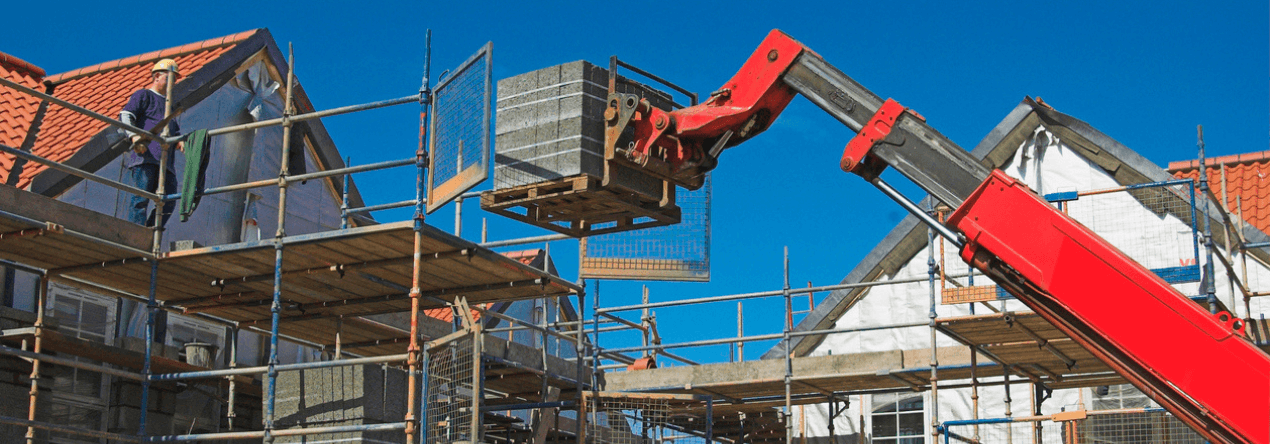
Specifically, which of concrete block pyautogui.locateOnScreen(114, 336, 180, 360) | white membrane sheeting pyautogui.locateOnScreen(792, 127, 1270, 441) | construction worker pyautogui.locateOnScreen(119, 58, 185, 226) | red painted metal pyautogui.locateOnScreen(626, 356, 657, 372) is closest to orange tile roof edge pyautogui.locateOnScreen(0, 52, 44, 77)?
construction worker pyautogui.locateOnScreen(119, 58, 185, 226)

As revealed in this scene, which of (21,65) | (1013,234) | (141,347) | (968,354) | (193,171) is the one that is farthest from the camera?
(21,65)

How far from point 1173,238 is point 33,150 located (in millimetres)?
15763

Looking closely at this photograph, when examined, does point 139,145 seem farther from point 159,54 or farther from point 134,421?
point 159,54

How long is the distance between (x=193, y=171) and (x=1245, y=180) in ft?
52.1

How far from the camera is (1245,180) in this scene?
850 inches

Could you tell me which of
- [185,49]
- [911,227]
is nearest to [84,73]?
[185,49]

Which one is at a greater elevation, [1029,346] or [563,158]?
[563,158]

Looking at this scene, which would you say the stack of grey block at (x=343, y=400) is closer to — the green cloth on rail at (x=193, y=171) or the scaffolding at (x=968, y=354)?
the green cloth on rail at (x=193, y=171)

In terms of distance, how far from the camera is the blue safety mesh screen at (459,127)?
11875mm

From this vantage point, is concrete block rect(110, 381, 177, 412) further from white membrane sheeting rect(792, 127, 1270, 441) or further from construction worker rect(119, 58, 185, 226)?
white membrane sheeting rect(792, 127, 1270, 441)

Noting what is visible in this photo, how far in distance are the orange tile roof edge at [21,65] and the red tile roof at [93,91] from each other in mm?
484

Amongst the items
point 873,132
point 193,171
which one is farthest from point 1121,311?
point 193,171

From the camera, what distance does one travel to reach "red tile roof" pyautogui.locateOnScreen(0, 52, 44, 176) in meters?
17.8

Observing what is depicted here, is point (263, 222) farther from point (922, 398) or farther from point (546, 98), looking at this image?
point (922, 398)
